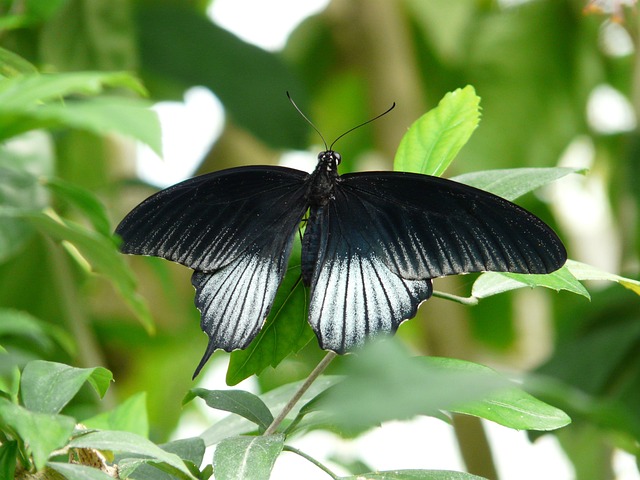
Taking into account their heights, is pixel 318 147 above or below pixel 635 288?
above

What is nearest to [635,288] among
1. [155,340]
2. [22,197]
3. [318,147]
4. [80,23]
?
[22,197]

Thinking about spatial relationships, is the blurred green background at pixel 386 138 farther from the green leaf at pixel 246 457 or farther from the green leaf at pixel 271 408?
the green leaf at pixel 246 457

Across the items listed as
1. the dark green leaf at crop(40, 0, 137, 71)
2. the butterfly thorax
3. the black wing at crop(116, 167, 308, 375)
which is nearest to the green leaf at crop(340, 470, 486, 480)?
the black wing at crop(116, 167, 308, 375)

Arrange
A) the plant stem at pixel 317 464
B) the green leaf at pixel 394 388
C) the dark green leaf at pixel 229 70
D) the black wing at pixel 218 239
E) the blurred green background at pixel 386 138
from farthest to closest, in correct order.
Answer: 1. the dark green leaf at pixel 229 70
2. the blurred green background at pixel 386 138
3. the black wing at pixel 218 239
4. the plant stem at pixel 317 464
5. the green leaf at pixel 394 388

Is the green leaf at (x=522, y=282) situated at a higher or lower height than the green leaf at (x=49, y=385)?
higher

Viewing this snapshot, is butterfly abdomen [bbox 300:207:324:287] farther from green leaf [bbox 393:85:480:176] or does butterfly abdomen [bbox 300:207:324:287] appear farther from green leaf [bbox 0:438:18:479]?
green leaf [bbox 0:438:18:479]

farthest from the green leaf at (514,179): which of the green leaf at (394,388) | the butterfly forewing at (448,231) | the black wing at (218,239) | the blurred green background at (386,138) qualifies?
the blurred green background at (386,138)

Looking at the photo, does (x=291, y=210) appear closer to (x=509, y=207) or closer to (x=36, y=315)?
(x=509, y=207)
